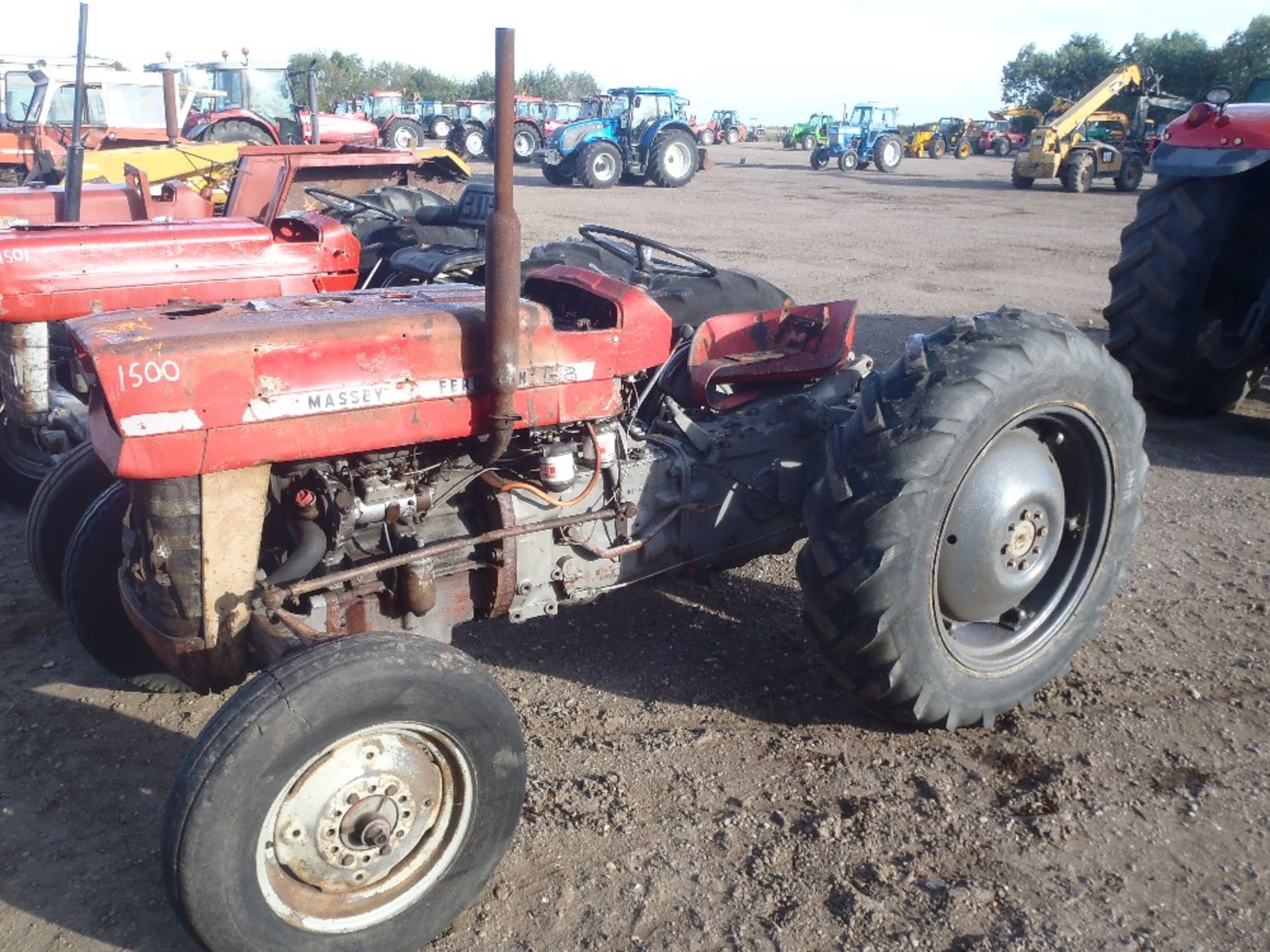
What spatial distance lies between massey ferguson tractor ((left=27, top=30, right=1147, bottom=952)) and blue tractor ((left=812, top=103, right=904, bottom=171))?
26.4 m

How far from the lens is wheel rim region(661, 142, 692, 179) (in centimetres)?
2153

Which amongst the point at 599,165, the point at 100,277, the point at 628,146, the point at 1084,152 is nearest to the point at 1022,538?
the point at 100,277

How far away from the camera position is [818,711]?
3.26 metres

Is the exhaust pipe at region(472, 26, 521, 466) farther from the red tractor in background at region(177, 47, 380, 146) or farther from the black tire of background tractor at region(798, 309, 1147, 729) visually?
the red tractor in background at region(177, 47, 380, 146)

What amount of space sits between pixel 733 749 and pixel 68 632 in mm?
2419

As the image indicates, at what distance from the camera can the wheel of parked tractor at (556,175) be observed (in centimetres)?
2161

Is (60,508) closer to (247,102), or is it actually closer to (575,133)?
(247,102)

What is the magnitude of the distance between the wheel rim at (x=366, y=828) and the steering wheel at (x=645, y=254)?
6.32 ft

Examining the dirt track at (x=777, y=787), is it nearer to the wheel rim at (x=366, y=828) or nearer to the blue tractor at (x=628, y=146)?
the wheel rim at (x=366, y=828)

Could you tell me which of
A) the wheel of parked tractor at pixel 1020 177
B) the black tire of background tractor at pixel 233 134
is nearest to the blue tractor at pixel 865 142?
the wheel of parked tractor at pixel 1020 177

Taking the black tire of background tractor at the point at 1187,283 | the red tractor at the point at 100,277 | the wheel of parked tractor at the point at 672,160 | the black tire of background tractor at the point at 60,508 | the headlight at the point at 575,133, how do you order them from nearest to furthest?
the black tire of background tractor at the point at 60,508
the red tractor at the point at 100,277
the black tire of background tractor at the point at 1187,283
the wheel of parked tractor at the point at 672,160
the headlight at the point at 575,133

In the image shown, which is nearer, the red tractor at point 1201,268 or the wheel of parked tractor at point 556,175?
the red tractor at point 1201,268

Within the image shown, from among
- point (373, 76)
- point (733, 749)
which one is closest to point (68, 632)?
point (733, 749)

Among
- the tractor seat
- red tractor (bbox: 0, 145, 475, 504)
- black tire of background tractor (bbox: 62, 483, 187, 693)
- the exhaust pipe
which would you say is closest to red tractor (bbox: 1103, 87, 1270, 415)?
the tractor seat
